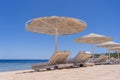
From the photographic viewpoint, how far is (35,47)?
1957 inches

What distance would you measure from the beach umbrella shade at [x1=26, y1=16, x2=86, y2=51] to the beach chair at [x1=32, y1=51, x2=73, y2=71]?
2.67ft

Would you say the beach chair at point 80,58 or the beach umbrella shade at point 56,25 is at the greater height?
the beach umbrella shade at point 56,25

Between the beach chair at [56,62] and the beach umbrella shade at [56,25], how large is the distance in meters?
0.81

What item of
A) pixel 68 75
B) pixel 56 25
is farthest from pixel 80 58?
pixel 68 75

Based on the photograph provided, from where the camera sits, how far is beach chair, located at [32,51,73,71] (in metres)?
9.02

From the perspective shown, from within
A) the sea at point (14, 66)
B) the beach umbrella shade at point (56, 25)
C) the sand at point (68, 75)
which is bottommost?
the sand at point (68, 75)

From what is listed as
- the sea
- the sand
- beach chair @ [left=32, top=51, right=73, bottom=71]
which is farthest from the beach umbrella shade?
the sand

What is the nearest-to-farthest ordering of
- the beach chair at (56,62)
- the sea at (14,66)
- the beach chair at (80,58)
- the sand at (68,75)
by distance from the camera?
the sand at (68,75) → the beach chair at (56,62) → the beach chair at (80,58) → the sea at (14,66)

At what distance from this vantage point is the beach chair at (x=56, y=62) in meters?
9.02

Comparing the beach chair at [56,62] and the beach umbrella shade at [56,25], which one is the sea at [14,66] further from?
the beach chair at [56,62]

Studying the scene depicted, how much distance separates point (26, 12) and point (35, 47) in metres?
28.3

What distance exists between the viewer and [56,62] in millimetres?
9766

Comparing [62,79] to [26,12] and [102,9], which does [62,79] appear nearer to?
[102,9]

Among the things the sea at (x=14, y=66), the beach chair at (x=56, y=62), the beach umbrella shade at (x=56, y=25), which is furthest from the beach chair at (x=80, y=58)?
the sea at (x=14, y=66)
